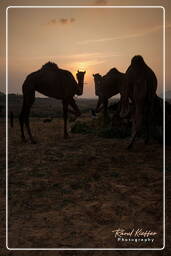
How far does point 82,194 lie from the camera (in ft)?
17.0

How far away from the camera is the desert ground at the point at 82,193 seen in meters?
3.85

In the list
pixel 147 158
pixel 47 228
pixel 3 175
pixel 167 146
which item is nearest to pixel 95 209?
pixel 47 228

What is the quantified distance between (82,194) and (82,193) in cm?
4

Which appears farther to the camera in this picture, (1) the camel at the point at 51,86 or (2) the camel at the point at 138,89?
(1) the camel at the point at 51,86

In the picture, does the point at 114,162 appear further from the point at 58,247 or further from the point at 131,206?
the point at 58,247

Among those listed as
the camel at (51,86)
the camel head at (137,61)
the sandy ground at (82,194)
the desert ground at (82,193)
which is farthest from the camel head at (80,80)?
the camel head at (137,61)

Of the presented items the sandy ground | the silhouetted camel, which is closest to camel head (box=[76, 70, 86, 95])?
the silhouetted camel

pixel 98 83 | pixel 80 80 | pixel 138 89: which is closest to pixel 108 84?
pixel 98 83

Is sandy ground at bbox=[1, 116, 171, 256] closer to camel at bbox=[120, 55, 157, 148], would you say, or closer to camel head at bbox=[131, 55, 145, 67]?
camel at bbox=[120, 55, 157, 148]

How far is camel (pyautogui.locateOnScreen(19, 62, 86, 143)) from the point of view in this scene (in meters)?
9.45

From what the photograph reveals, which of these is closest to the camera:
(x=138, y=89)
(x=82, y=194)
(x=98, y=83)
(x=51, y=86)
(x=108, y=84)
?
(x=82, y=194)

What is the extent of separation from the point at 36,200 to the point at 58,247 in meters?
1.43

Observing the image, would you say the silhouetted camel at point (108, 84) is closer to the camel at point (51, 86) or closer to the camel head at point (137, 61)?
the camel at point (51, 86)

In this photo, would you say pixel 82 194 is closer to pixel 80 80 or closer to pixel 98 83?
pixel 80 80
